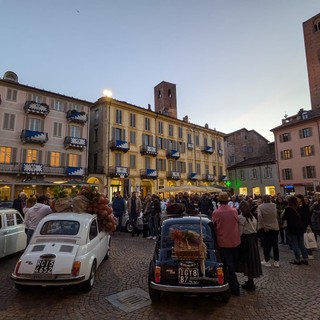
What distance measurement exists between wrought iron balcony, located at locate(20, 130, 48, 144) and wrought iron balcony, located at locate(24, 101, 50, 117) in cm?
226

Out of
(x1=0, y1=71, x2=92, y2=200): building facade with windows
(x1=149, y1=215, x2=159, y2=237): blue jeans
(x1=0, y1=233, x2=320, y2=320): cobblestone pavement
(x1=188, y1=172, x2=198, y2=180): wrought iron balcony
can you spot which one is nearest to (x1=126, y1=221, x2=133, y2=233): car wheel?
(x1=149, y1=215, x2=159, y2=237): blue jeans

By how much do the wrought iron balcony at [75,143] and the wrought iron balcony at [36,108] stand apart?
3688mm

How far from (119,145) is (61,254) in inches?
1069

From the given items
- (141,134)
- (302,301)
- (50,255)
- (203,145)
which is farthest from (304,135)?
(50,255)

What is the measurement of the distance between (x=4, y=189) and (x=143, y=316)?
25.3 m

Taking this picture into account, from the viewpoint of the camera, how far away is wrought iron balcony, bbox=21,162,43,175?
24812 millimetres

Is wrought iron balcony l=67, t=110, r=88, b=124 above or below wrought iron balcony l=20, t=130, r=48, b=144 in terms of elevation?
above

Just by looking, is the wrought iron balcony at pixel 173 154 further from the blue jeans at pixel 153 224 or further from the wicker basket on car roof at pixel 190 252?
the wicker basket on car roof at pixel 190 252

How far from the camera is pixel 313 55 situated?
4328cm

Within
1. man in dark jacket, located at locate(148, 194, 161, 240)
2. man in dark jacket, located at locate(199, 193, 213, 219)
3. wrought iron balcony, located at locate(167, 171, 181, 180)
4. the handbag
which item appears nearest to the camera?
the handbag

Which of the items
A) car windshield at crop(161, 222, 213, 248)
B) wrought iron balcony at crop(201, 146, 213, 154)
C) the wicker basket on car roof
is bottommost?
the wicker basket on car roof

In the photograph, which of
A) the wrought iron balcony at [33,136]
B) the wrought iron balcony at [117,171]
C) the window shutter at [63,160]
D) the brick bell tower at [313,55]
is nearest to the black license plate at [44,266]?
the wrought iron balcony at [33,136]

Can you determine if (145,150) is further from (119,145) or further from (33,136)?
(33,136)

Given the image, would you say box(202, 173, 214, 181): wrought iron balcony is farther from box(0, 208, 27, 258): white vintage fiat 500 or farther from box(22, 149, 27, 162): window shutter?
box(0, 208, 27, 258): white vintage fiat 500
